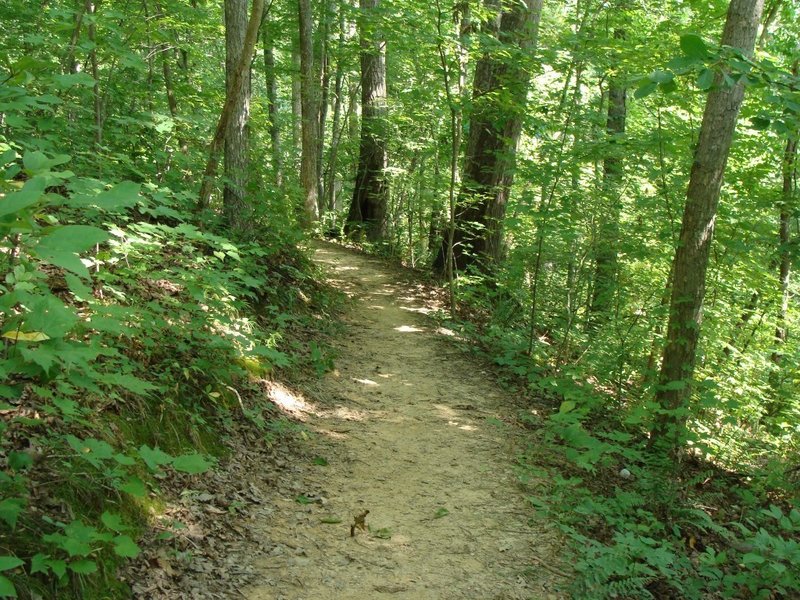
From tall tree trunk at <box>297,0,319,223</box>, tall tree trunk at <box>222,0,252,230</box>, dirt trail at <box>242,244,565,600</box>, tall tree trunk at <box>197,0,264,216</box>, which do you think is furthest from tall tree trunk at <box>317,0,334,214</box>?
dirt trail at <box>242,244,565,600</box>

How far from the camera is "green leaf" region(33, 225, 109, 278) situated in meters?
1.58

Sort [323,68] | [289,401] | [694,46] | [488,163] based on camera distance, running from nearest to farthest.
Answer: [694,46] < [289,401] < [488,163] < [323,68]

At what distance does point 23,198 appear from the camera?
5.18 ft

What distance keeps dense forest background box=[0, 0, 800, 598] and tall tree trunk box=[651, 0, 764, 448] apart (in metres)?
0.03

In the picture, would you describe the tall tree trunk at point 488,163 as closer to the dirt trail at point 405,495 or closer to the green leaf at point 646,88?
the dirt trail at point 405,495

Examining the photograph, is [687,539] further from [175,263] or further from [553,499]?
[175,263]

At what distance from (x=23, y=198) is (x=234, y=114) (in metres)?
→ 6.20

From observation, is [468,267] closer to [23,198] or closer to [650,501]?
[650,501]

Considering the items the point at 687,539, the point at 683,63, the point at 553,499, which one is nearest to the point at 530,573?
the point at 553,499

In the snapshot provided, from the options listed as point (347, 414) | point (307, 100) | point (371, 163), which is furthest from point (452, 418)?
point (371, 163)

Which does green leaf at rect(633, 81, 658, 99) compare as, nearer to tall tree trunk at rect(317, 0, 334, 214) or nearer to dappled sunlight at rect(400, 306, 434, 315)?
dappled sunlight at rect(400, 306, 434, 315)

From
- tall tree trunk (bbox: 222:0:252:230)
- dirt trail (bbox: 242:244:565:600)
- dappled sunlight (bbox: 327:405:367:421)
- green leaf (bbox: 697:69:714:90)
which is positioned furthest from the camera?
tall tree trunk (bbox: 222:0:252:230)

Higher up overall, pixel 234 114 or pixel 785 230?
pixel 234 114

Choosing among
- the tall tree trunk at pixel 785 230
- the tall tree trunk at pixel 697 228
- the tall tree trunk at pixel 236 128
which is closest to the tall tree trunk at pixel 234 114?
the tall tree trunk at pixel 236 128
